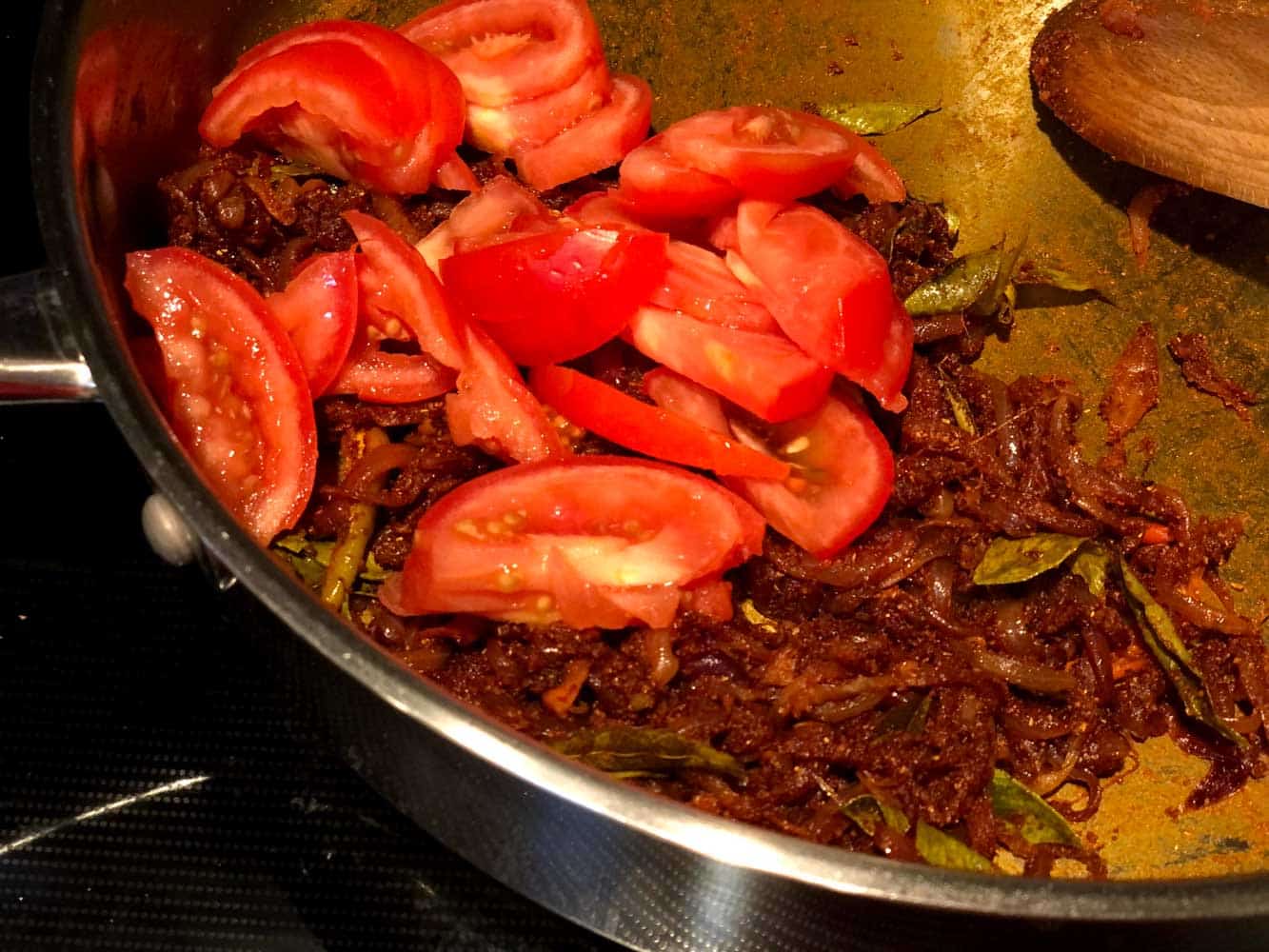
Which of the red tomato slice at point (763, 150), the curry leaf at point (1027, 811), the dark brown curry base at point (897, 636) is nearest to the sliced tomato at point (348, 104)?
the dark brown curry base at point (897, 636)

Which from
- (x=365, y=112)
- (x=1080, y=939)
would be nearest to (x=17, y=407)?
(x=365, y=112)

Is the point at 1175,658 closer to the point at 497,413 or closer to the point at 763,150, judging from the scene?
the point at 763,150

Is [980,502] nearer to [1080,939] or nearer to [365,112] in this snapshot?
[1080,939]

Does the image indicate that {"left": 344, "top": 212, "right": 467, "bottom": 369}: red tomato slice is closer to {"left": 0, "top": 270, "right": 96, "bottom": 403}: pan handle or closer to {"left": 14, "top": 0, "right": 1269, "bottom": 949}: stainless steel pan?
{"left": 14, "top": 0, "right": 1269, "bottom": 949}: stainless steel pan

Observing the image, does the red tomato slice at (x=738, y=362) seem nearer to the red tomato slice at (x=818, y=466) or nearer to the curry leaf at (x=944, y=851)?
the red tomato slice at (x=818, y=466)

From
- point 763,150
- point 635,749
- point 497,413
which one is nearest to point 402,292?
point 497,413
